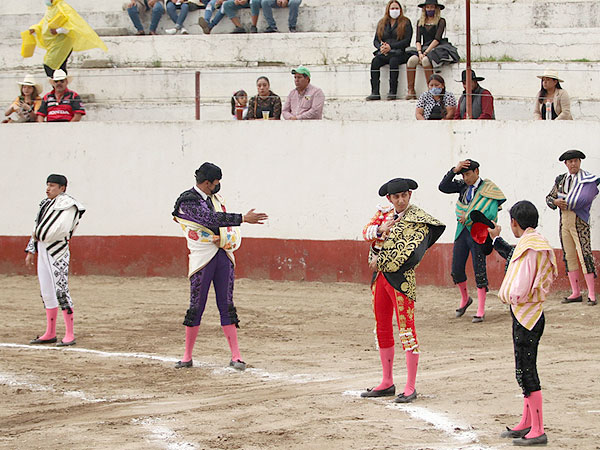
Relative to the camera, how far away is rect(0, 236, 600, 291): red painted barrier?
14.4 m

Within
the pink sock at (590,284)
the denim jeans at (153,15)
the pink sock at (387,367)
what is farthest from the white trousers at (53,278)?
the denim jeans at (153,15)

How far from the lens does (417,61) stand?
53.4ft

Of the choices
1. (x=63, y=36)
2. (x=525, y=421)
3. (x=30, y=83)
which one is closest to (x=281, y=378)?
(x=525, y=421)

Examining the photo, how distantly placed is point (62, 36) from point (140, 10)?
348cm

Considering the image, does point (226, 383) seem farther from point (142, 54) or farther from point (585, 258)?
point (142, 54)

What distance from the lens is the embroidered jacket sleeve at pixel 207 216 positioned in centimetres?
946

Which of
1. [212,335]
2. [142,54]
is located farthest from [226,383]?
[142,54]

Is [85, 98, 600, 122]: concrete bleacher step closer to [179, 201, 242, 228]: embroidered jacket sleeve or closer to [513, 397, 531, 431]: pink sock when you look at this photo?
[179, 201, 242, 228]: embroidered jacket sleeve

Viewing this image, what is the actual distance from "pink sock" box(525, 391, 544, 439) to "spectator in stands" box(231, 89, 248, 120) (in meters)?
9.87

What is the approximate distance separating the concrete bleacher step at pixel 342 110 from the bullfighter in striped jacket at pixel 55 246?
19.6 feet

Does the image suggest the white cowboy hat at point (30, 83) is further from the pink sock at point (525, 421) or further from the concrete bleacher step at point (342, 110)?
the pink sock at point (525, 421)

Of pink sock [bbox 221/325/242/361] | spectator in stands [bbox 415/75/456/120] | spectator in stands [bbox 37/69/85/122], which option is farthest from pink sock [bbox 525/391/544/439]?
spectator in stands [bbox 37/69/85/122]

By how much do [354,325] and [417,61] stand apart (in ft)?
18.1

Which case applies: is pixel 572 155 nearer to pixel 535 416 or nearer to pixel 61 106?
pixel 535 416
